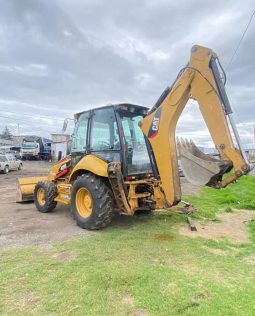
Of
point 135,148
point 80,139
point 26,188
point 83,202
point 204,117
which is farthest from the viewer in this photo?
point 26,188

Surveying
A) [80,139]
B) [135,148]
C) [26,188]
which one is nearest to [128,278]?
[135,148]

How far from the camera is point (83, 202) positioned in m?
7.03

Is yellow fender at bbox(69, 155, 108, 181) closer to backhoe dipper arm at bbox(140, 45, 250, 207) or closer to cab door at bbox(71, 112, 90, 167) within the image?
cab door at bbox(71, 112, 90, 167)

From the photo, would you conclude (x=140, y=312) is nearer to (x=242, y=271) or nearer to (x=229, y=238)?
(x=242, y=271)

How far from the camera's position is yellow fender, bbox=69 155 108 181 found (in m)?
6.38

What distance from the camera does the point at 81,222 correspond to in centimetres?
671

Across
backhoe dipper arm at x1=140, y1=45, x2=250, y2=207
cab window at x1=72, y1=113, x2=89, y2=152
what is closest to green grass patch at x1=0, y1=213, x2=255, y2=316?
backhoe dipper arm at x1=140, y1=45, x2=250, y2=207

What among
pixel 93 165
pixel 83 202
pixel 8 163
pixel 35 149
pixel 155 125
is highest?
pixel 35 149

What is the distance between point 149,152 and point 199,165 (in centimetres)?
162

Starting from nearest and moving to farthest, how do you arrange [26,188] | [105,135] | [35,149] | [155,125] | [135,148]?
1. [155,125]
2. [135,148]
3. [105,135]
4. [26,188]
5. [35,149]

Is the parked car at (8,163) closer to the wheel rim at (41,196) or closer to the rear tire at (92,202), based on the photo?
the wheel rim at (41,196)

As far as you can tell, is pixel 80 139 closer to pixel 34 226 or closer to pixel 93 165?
pixel 93 165

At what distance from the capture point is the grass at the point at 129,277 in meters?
3.46

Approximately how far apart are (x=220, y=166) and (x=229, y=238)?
1688 mm
